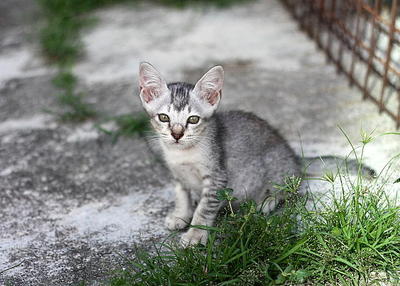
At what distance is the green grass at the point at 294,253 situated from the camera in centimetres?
276

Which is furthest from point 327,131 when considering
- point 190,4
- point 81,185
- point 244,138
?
point 190,4

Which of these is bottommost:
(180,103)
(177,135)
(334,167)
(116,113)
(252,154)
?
(116,113)

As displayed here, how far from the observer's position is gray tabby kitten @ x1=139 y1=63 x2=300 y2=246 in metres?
3.18

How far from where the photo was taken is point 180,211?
3.45 metres

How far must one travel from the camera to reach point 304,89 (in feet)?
16.3

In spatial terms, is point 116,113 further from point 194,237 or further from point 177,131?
point 194,237

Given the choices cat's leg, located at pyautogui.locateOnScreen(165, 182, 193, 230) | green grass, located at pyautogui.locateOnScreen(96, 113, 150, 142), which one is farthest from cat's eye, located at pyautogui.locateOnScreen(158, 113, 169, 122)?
green grass, located at pyautogui.locateOnScreen(96, 113, 150, 142)

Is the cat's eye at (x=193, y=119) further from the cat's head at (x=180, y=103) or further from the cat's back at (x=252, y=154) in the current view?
the cat's back at (x=252, y=154)

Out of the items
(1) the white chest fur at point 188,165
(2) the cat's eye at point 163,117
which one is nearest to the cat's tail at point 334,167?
(1) the white chest fur at point 188,165

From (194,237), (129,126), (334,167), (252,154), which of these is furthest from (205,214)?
(129,126)

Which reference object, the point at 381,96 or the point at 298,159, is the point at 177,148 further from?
the point at 381,96

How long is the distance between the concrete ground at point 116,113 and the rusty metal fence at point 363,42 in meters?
0.13

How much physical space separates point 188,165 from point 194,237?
0.42m

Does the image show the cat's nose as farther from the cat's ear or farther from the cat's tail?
the cat's tail
